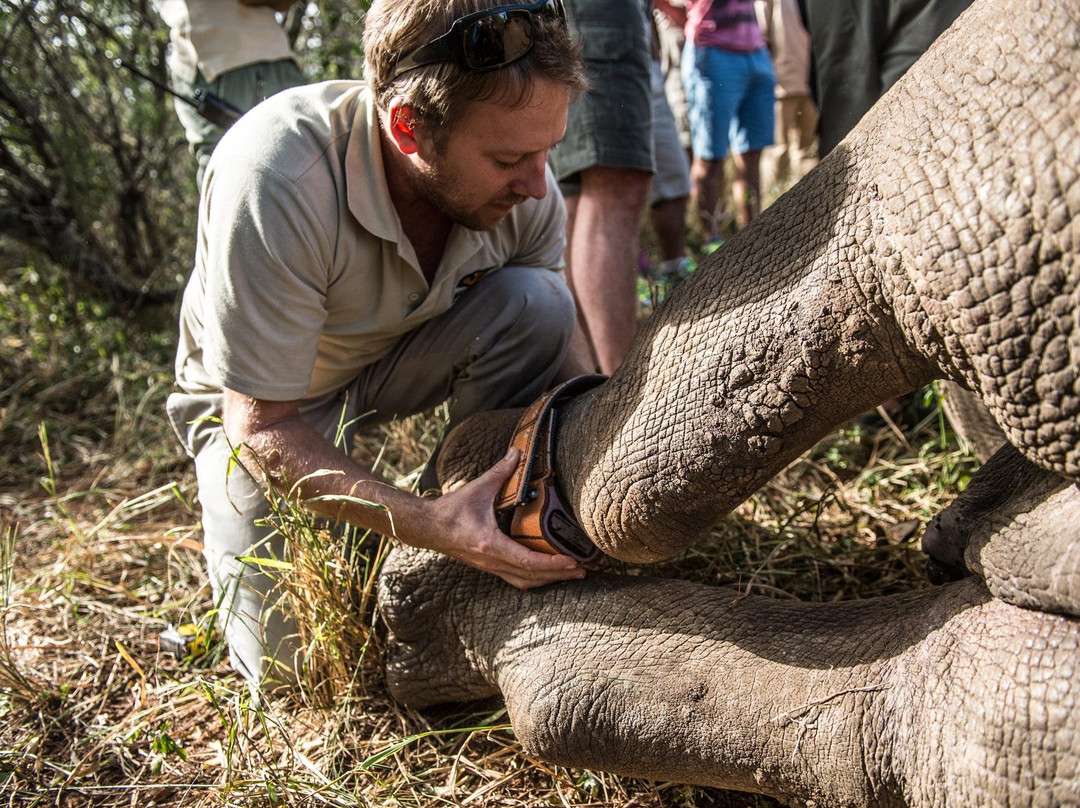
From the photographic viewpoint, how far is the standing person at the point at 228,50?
11.1 ft

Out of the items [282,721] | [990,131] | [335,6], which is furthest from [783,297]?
[335,6]

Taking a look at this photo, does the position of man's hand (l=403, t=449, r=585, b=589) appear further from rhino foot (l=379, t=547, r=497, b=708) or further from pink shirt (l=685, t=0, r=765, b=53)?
pink shirt (l=685, t=0, r=765, b=53)

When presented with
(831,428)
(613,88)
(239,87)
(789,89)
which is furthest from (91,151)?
(789,89)

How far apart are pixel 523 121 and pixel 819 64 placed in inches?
49.9

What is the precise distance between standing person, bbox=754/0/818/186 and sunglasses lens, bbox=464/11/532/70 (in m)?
4.57

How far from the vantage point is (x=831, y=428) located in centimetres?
158

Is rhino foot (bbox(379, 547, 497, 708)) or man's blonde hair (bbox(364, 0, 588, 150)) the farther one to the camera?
rhino foot (bbox(379, 547, 497, 708))

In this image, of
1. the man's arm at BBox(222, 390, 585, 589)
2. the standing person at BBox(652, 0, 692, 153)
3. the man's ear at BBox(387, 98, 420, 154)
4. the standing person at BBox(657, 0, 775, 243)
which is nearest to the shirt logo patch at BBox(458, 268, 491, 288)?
the man's ear at BBox(387, 98, 420, 154)

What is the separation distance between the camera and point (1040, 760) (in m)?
1.27

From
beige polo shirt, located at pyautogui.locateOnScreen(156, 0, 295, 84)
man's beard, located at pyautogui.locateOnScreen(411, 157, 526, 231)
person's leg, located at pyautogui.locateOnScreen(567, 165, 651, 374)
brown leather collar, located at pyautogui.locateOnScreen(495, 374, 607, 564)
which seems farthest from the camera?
beige polo shirt, located at pyautogui.locateOnScreen(156, 0, 295, 84)

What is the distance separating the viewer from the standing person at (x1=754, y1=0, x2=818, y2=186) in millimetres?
6855

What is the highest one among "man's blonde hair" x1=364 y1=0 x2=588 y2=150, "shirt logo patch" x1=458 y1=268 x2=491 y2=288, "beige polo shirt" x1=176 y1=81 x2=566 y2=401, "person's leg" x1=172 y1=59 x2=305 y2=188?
"person's leg" x1=172 y1=59 x2=305 y2=188

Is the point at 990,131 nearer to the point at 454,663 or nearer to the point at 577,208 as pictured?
the point at 454,663

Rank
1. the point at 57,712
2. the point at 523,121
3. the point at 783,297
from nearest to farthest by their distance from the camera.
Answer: the point at 783,297
the point at 523,121
the point at 57,712
